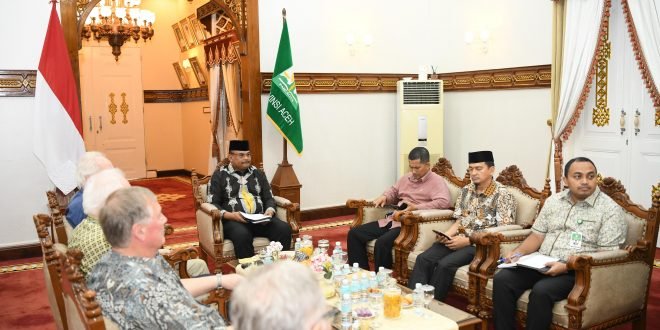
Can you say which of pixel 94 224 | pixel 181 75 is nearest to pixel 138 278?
pixel 94 224

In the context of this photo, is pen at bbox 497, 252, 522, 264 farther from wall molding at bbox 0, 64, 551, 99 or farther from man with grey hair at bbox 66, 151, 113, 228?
wall molding at bbox 0, 64, 551, 99

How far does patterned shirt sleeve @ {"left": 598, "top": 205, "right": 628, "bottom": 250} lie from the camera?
3.37m

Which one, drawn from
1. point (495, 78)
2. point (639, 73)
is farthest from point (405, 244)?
point (495, 78)

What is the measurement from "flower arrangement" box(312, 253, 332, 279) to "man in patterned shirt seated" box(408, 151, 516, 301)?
0.78m

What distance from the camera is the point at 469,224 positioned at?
13.9 feet

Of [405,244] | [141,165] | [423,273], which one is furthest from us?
[141,165]

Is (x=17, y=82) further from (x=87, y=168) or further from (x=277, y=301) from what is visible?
(x=277, y=301)

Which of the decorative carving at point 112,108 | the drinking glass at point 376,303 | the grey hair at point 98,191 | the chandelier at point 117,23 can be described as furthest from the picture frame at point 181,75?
the drinking glass at point 376,303

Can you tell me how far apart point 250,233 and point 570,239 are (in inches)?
96.6

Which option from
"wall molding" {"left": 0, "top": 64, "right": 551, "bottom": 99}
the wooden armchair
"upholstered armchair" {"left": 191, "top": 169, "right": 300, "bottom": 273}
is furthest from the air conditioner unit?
the wooden armchair

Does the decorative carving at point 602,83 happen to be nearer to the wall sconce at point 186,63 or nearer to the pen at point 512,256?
the pen at point 512,256

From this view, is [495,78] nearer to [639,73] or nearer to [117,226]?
[639,73]

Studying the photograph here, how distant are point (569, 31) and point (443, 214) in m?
2.71

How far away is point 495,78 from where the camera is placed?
7.05 meters
